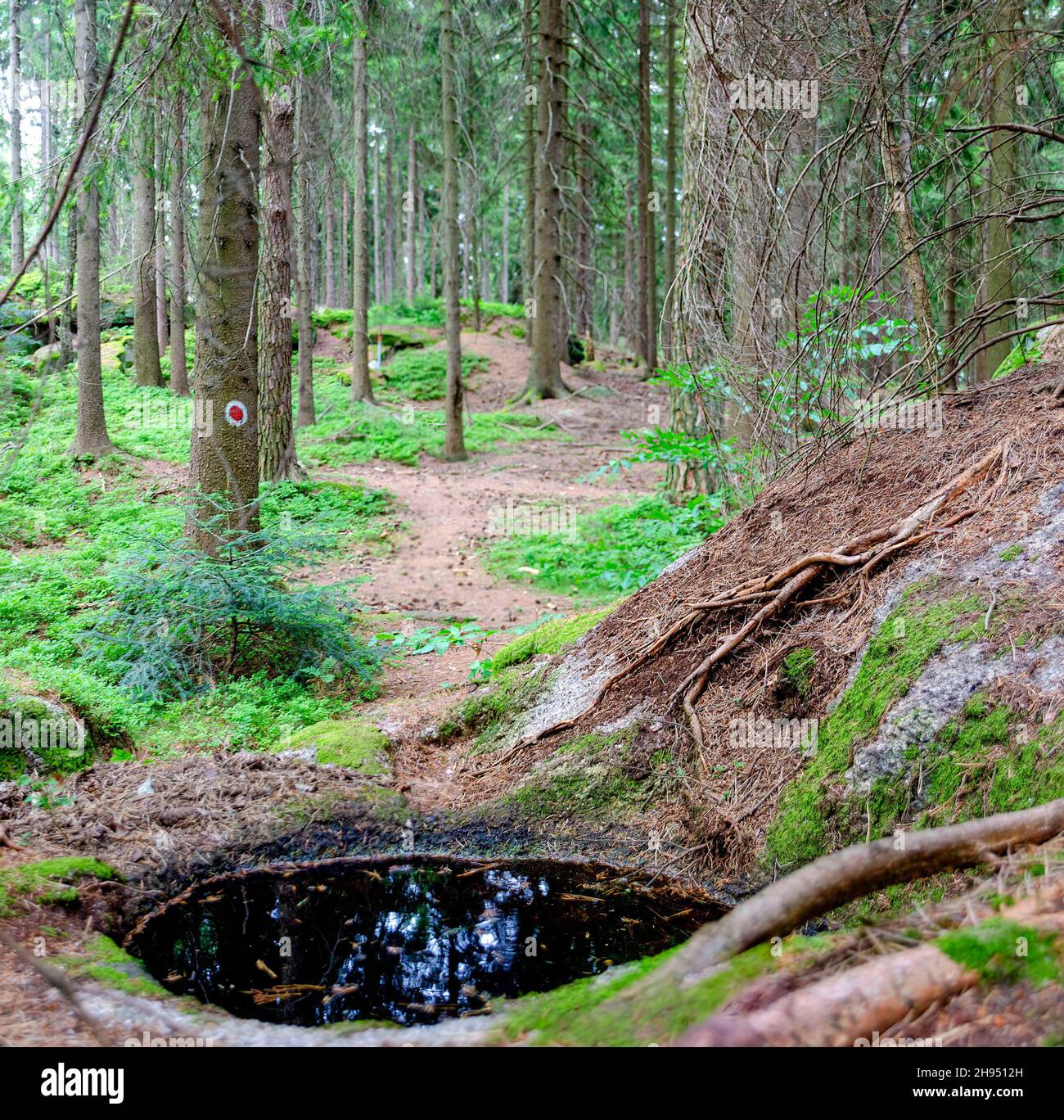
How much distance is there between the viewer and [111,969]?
3.31m

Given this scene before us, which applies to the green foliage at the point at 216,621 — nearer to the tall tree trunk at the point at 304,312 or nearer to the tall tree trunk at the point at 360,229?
the tall tree trunk at the point at 304,312

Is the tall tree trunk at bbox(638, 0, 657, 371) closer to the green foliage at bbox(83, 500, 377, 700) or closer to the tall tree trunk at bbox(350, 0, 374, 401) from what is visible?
the tall tree trunk at bbox(350, 0, 374, 401)

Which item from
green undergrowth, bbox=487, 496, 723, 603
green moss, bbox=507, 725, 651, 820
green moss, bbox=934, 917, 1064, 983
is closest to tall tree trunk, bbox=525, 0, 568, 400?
green undergrowth, bbox=487, 496, 723, 603

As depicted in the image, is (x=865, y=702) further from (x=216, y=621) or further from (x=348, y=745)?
(x=216, y=621)

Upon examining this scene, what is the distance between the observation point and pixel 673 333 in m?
7.10

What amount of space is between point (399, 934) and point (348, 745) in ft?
6.36

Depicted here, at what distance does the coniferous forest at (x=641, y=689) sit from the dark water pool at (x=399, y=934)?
0.08ft

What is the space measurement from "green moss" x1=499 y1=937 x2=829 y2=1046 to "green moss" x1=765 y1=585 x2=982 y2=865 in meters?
1.72

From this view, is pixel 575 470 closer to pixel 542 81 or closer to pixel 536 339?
pixel 536 339

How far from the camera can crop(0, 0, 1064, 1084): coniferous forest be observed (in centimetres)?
248

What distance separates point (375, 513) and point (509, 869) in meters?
8.92

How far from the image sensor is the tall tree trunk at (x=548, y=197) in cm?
1752

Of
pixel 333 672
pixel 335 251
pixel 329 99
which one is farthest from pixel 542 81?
pixel 335 251

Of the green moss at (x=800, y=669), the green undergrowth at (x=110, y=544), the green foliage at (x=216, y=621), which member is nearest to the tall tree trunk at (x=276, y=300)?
the green undergrowth at (x=110, y=544)
